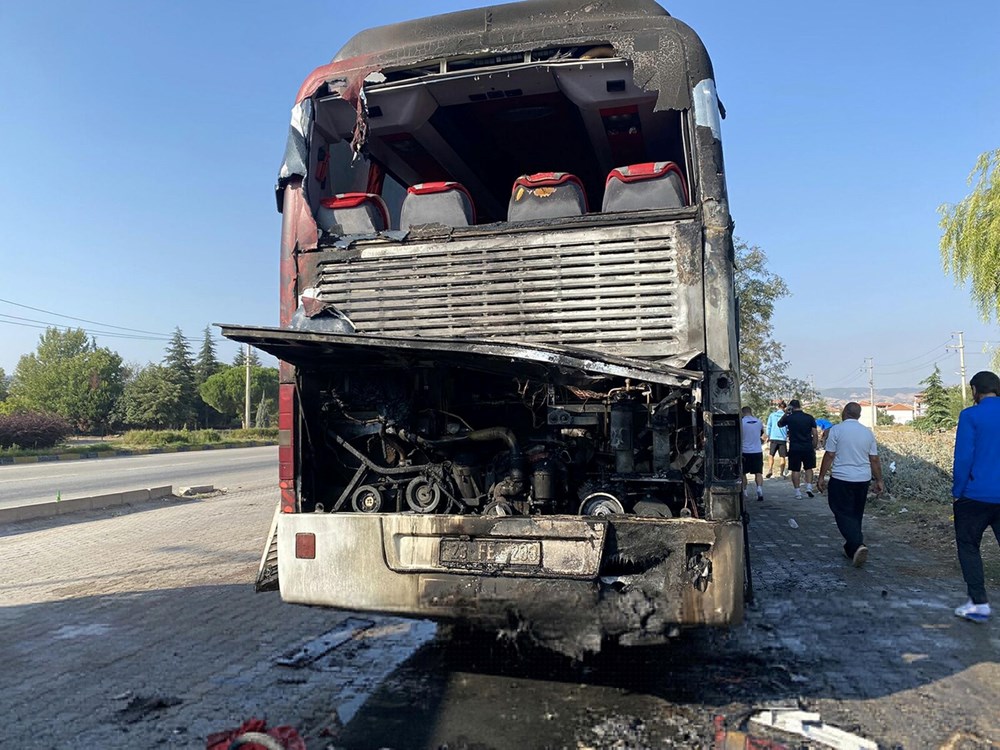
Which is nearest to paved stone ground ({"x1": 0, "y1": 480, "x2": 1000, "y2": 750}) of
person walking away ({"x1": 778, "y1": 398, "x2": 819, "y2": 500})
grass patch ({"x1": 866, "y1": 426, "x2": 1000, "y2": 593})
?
grass patch ({"x1": 866, "y1": 426, "x2": 1000, "y2": 593})

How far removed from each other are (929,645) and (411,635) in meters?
3.42

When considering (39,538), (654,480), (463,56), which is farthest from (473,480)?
(39,538)

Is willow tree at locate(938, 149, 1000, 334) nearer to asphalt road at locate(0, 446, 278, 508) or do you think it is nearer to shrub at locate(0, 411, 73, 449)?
asphalt road at locate(0, 446, 278, 508)

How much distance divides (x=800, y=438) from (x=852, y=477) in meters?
5.19

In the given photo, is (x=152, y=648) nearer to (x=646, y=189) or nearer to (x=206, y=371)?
(x=646, y=189)

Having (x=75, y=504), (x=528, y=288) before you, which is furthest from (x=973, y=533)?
(x=75, y=504)

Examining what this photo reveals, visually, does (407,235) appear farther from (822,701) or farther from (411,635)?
(822,701)

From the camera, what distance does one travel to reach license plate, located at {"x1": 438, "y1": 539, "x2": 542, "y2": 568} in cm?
343

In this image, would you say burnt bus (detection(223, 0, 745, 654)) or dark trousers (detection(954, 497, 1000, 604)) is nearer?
burnt bus (detection(223, 0, 745, 654))

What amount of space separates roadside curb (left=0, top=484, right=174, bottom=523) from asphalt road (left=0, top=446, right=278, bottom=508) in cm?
123

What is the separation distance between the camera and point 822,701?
3789 mm

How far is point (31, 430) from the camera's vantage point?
1184 inches

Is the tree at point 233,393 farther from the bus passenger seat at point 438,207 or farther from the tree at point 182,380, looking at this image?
the bus passenger seat at point 438,207

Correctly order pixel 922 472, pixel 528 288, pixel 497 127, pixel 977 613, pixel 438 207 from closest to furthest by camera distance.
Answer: pixel 528 288, pixel 438 207, pixel 977 613, pixel 497 127, pixel 922 472
